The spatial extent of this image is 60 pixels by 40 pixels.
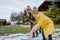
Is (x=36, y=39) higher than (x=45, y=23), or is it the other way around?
(x=45, y=23)

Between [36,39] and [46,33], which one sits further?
[36,39]

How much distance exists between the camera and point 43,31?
12.8ft

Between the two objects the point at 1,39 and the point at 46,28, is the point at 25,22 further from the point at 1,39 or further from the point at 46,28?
the point at 46,28

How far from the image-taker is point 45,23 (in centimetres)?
385

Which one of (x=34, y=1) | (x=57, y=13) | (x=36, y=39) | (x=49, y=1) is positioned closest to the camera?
(x=36, y=39)

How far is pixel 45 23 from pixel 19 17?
493 inches

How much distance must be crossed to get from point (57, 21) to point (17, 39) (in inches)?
395

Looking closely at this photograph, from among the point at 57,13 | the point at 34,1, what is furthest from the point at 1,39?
the point at 57,13

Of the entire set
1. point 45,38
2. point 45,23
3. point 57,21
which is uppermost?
point 45,23

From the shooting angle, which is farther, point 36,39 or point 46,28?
point 36,39

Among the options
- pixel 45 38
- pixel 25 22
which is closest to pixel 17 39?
pixel 45 38

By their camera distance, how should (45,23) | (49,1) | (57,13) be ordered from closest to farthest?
(45,23) < (57,13) < (49,1)

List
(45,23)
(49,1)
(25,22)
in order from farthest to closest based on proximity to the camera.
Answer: (49,1) < (25,22) < (45,23)

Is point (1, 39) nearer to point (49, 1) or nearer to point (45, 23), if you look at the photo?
point (45, 23)
